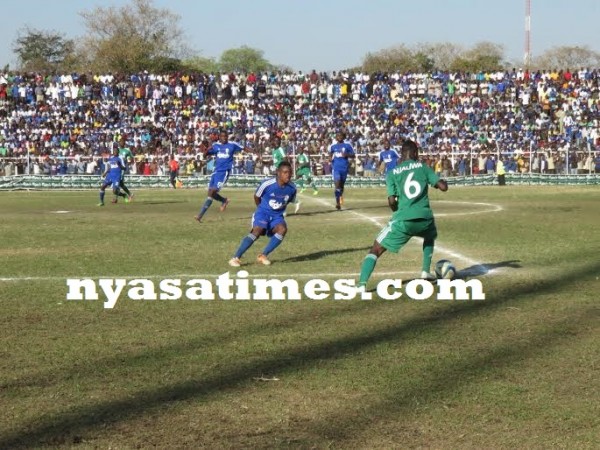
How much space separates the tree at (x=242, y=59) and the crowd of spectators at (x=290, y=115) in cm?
9348

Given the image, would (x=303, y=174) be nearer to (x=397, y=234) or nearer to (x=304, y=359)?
(x=397, y=234)

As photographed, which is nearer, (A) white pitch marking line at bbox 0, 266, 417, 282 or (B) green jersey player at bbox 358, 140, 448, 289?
(B) green jersey player at bbox 358, 140, 448, 289

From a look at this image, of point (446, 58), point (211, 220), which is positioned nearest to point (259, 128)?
point (211, 220)

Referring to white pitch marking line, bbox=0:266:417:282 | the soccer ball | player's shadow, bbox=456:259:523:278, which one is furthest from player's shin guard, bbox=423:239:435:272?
white pitch marking line, bbox=0:266:417:282

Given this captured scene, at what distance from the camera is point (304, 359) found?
27.7ft

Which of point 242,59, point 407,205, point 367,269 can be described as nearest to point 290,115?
point 407,205

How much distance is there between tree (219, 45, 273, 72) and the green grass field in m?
141

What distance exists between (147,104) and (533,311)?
51.4 m

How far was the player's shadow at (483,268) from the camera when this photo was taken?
542 inches

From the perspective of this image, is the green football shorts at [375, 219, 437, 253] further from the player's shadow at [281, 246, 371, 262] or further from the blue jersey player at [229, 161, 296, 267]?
the player's shadow at [281, 246, 371, 262]

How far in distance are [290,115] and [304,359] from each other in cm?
5122

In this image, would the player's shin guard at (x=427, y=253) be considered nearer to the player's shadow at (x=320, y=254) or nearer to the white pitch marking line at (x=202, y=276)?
the white pitch marking line at (x=202, y=276)

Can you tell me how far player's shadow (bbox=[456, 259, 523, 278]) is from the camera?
13767mm

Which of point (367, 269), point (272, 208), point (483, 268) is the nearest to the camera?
point (367, 269)
